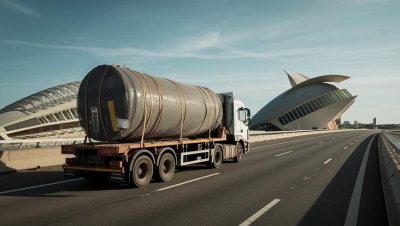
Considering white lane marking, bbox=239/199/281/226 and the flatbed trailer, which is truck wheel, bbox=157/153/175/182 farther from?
white lane marking, bbox=239/199/281/226

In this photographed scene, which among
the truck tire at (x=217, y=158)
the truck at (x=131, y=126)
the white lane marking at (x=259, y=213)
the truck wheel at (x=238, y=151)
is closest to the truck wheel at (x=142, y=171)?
the truck at (x=131, y=126)

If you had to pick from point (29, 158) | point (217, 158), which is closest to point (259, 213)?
point (217, 158)

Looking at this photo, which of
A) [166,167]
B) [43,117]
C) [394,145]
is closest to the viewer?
[166,167]

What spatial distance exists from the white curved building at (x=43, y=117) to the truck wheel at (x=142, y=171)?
47.0 meters

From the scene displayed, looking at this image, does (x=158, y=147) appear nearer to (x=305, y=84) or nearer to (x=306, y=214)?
(x=306, y=214)

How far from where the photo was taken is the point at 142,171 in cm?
886

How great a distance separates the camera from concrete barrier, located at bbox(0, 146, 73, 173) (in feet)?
36.2

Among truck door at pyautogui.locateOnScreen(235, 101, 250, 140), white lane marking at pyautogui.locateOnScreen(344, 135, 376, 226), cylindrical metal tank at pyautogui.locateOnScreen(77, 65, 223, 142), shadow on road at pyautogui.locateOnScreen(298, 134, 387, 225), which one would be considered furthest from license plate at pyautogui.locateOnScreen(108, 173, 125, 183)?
truck door at pyautogui.locateOnScreen(235, 101, 250, 140)

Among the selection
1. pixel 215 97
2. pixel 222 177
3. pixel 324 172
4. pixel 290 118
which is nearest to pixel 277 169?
pixel 324 172

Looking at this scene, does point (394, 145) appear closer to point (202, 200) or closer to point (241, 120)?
point (241, 120)

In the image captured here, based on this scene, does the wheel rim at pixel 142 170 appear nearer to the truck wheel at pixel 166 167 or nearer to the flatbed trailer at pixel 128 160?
the flatbed trailer at pixel 128 160

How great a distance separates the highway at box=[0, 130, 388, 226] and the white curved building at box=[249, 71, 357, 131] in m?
63.1

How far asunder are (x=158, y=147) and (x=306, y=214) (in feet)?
17.2

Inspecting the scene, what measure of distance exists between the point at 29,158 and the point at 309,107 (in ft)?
236
